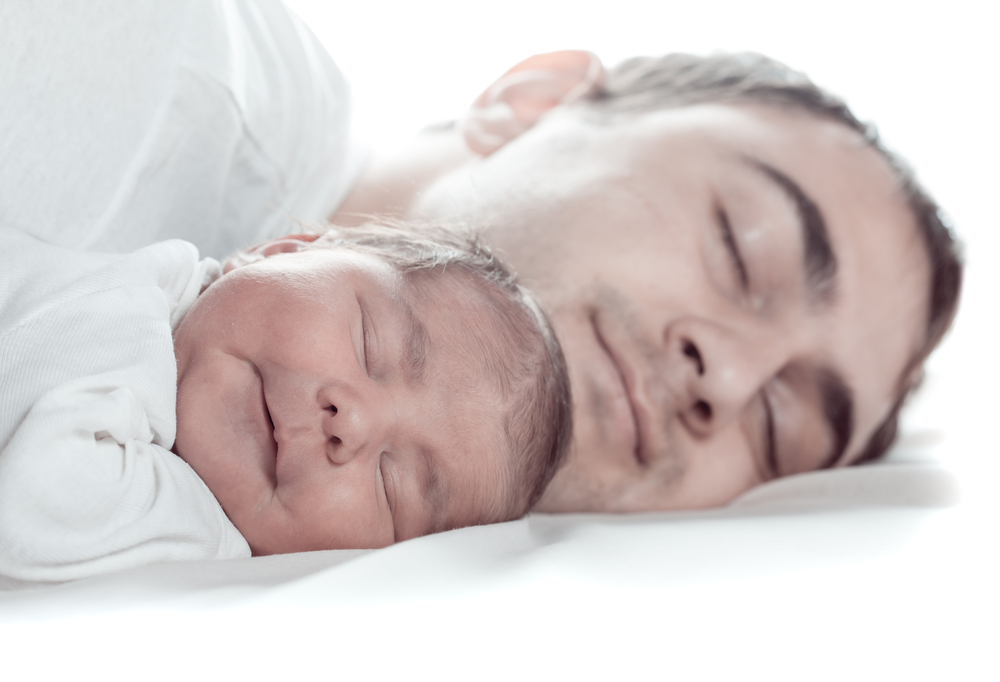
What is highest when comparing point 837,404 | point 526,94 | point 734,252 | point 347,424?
point 526,94

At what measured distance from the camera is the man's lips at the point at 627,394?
1232mm

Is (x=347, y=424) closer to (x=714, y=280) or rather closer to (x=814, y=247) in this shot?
(x=714, y=280)

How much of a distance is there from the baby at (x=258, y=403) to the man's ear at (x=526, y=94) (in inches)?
27.9

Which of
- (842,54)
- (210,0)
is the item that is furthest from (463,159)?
(842,54)

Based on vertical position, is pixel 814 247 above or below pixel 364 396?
above

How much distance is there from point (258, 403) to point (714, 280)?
2.78 ft

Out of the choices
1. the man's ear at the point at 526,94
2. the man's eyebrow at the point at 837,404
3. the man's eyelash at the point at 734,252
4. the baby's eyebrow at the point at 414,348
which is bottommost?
the man's eyebrow at the point at 837,404

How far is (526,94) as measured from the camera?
5.81ft

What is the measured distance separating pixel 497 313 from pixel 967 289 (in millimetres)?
1769

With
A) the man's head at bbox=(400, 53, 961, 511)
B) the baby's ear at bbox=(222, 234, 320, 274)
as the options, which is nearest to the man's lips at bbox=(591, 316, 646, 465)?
the man's head at bbox=(400, 53, 961, 511)

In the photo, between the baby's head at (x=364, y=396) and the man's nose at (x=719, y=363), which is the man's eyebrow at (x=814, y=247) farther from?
the baby's head at (x=364, y=396)

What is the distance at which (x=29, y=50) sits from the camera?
908mm

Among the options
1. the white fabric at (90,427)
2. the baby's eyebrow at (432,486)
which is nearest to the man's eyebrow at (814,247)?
the baby's eyebrow at (432,486)

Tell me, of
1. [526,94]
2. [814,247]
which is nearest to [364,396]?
[814,247]
